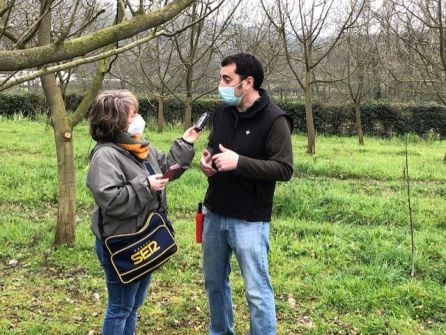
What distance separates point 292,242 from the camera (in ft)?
18.3

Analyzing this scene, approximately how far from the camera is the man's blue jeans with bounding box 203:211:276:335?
2.95 m

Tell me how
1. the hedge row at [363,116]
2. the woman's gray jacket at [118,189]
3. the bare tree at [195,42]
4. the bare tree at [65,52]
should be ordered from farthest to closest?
the hedge row at [363,116] → the bare tree at [195,42] → the woman's gray jacket at [118,189] → the bare tree at [65,52]

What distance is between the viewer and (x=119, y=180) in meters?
2.61

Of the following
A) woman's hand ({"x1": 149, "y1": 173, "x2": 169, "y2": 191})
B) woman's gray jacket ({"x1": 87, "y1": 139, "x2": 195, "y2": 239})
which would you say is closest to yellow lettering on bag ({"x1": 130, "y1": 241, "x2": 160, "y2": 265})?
woman's gray jacket ({"x1": 87, "y1": 139, "x2": 195, "y2": 239})

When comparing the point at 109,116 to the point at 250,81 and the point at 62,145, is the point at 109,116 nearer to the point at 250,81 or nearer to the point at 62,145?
the point at 250,81

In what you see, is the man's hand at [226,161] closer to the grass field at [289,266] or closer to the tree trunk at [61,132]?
the grass field at [289,266]

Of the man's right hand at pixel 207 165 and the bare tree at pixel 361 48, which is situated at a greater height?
the bare tree at pixel 361 48

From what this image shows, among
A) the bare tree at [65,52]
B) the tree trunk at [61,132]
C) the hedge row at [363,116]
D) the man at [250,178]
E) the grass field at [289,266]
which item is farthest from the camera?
the hedge row at [363,116]

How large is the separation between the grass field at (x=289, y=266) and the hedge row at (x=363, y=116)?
1303 centimetres

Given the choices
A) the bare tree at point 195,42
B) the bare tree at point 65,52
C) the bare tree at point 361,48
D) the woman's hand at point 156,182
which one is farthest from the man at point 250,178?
the bare tree at point 361,48

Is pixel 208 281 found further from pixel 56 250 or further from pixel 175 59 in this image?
pixel 175 59

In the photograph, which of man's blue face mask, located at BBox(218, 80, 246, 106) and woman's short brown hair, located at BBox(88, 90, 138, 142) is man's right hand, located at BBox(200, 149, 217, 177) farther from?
woman's short brown hair, located at BBox(88, 90, 138, 142)

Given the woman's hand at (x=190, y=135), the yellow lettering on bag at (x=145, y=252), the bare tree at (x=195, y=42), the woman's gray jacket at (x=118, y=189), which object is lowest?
the yellow lettering on bag at (x=145, y=252)

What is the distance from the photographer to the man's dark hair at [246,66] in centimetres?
296
